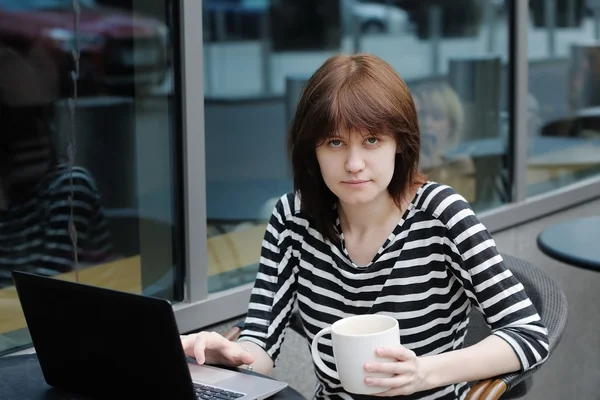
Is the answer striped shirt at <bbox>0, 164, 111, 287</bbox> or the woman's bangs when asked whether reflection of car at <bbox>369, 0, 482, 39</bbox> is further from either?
the woman's bangs

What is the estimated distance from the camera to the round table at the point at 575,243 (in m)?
2.41

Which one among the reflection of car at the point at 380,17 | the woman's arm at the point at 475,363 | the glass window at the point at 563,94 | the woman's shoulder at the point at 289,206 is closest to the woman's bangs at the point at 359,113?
the woman's shoulder at the point at 289,206

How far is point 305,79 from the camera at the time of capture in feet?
10.2

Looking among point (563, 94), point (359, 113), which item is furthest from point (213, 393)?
point (563, 94)

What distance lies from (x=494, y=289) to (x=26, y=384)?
83 cm

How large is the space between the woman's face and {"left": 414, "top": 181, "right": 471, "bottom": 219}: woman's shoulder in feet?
0.40

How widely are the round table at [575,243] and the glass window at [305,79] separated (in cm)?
87

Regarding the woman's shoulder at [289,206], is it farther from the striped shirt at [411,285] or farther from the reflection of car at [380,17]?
the reflection of car at [380,17]

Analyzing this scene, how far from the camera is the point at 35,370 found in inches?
64.2

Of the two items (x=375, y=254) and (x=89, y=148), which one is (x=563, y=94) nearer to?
(x=89, y=148)

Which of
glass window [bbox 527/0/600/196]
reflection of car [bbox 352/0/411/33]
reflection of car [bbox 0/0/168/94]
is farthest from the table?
glass window [bbox 527/0/600/196]

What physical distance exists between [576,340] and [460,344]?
7.64 feet

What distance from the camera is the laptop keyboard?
4.73 feet

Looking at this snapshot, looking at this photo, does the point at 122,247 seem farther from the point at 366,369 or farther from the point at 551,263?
the point at 551,263
